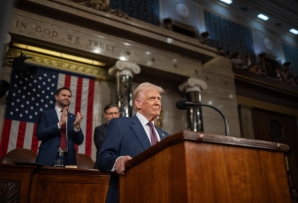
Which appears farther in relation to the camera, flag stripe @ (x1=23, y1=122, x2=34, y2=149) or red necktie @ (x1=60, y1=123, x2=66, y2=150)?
flag stripe @ (x1=23, y1=122, x2=34, y2=149)

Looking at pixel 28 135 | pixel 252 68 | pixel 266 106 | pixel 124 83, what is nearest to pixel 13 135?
pixel 28 135

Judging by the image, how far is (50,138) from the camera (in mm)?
3422

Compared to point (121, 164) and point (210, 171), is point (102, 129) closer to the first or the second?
point (121, 164)

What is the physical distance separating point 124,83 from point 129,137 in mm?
3885

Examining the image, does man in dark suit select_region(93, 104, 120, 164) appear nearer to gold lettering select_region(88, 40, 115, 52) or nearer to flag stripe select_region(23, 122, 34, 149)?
flag stripe select_region(23, 122, 34, 149)

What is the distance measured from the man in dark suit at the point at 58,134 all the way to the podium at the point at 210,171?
2086mm

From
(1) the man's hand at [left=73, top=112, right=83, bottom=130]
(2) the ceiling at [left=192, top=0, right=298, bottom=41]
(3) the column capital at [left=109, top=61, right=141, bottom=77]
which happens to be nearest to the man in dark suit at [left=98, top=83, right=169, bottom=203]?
(1) the man's hand at [left=73, top=112, right=83, bottom=130]

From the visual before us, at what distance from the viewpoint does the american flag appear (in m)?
4.92

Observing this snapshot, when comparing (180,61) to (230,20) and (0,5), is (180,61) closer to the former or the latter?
(230,20)

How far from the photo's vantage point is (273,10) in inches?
426

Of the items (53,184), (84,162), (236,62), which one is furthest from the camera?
(236,62)

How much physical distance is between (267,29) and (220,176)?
36.6ft

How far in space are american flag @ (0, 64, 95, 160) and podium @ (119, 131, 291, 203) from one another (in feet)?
13.2

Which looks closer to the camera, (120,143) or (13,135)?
(120,143)
